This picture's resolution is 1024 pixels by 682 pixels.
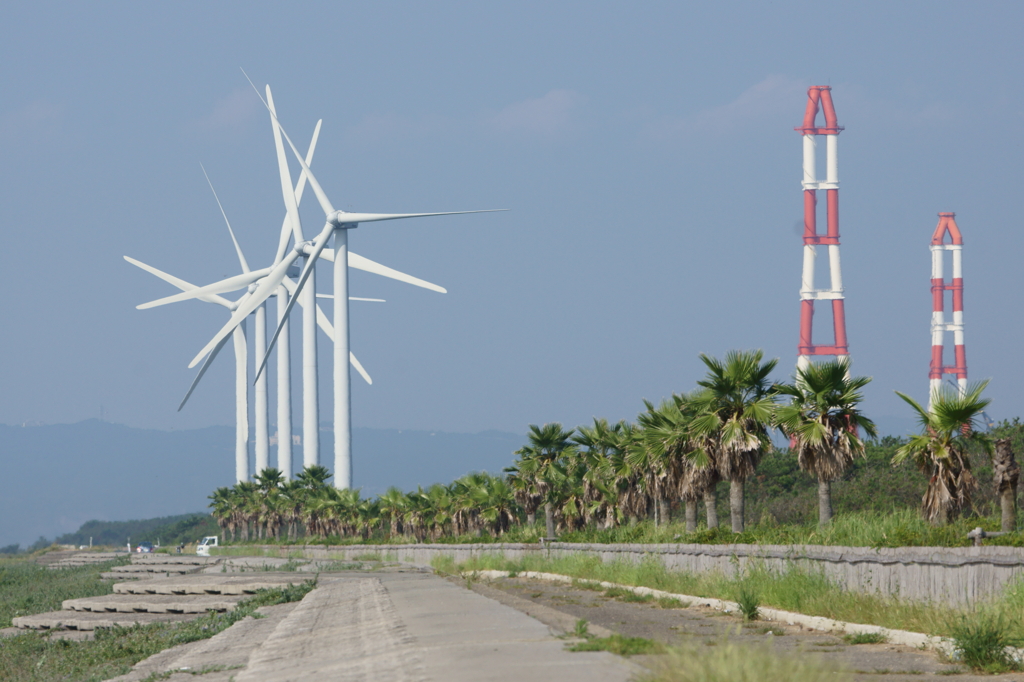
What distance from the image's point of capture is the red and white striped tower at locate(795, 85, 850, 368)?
272ft

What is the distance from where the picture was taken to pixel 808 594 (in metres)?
19.7

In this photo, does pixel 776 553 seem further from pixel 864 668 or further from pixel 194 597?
pixel 194 597

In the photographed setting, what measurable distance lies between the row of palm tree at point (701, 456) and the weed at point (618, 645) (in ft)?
38.2

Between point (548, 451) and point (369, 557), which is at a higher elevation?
point (548, 451)

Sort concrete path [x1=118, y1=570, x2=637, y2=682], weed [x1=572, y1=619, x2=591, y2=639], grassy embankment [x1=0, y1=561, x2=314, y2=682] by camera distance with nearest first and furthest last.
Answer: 1. concrete path [x1=118, y1=570, x2=637, y2=682]
2. weed [x1=572, y1=619, x2=591, y2=639]
3. grassy embankment [x1=0, y1=561, x2=314, y2=682]

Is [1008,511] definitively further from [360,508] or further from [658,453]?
[360,508]

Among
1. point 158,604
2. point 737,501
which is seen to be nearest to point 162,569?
point 158,604

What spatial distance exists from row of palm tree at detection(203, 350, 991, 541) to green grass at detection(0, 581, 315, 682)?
13.8 m

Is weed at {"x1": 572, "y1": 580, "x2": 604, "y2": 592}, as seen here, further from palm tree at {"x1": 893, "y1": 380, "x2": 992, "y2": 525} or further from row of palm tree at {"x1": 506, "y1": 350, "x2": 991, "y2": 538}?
palm tree at {"x1": 893, "y1": 380, "x2": 992, "y2": 525}

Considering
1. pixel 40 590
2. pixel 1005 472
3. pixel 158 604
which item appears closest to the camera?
pixel 1005 472

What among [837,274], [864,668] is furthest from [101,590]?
[837,274]

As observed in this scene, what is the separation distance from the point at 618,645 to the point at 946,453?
12.1 meters

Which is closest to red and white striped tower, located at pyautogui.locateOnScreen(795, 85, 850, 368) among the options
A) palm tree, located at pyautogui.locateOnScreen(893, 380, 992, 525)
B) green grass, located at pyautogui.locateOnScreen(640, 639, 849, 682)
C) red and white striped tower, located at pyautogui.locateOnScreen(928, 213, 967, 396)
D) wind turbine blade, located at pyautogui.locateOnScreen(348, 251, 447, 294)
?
red and white striped tower, located at pyautogui.locateOnScreen(928, 213, 967, 396)

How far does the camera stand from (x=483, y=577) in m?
40.1
